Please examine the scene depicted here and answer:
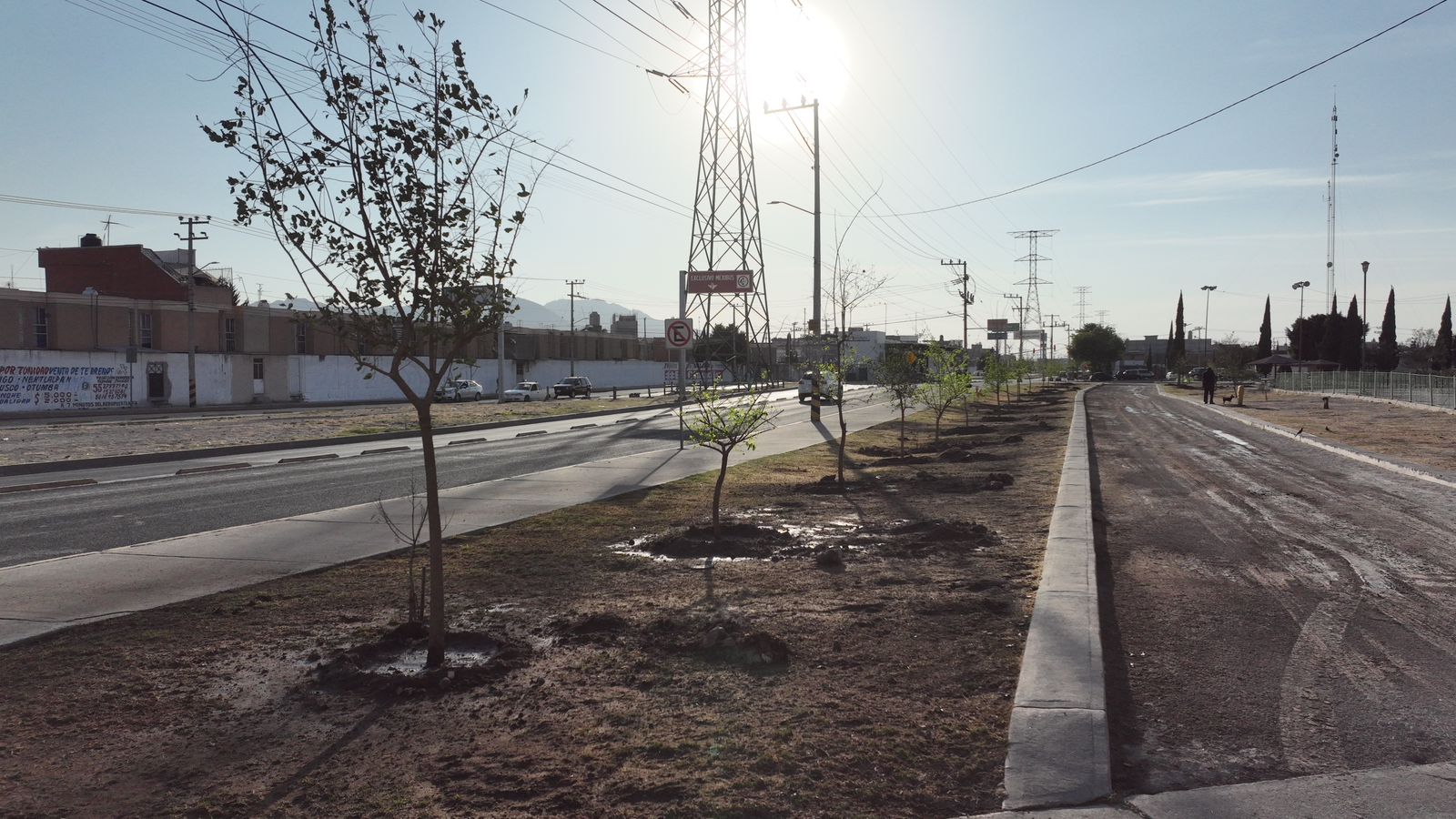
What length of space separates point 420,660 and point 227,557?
13.9 ft

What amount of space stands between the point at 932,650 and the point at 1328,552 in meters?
5.68

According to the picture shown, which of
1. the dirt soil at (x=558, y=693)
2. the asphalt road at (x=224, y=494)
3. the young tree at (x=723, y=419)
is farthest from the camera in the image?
the asphalt road at (x=224, y=494)

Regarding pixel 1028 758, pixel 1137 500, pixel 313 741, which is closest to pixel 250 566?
A: pixel 313 741

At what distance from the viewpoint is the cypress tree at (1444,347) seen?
245ft

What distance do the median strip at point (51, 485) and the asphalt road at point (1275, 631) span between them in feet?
49.6

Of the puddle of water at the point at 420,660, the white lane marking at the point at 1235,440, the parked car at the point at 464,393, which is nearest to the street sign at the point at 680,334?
the white lane marking at the point at 1235,440

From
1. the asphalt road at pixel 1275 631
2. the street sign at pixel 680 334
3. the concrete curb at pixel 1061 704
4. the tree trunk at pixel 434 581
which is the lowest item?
the asphalt road at pixel 1275 631

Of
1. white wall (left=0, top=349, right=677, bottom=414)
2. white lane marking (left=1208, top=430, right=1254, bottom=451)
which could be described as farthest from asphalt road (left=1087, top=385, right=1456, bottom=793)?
white wall (left=0, top=349, right=677, bottom=414)

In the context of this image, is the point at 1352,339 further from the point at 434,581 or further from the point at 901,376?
the point at 434,581

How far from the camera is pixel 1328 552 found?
9070mm

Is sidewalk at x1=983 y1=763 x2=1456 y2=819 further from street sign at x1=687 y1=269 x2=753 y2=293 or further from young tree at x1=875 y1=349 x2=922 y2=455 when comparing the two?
street sign at x1=687 y1=269 x2=753 y2=293

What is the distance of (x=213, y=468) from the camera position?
1811 cm

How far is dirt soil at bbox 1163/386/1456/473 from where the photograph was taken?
19.9m

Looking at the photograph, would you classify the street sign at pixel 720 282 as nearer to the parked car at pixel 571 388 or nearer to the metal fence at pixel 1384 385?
the parked car at pixel 571 388
